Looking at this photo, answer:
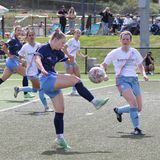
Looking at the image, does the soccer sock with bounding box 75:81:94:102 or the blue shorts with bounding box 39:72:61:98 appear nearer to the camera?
the blue shorts with bounding box 39:72:61:98

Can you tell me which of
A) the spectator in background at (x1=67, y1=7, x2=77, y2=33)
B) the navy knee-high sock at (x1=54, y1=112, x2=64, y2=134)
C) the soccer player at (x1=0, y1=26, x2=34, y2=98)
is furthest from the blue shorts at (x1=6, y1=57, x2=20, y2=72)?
the spectator in background at (x1=67, y1=7, x2=77, y2=33)

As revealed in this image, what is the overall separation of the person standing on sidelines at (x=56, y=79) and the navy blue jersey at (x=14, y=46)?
7.08m

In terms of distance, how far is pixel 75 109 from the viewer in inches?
604

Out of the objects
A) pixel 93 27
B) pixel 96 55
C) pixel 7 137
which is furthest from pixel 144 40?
pixel 7 137

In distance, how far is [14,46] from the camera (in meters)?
17.2

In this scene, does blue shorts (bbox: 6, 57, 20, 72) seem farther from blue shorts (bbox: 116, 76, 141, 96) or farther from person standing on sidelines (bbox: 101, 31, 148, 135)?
blue shorts (bbox: 116, 76, 141, 96)

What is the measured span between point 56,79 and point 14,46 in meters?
7.40

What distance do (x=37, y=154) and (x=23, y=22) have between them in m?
39.7

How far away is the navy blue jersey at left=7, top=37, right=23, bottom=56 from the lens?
1719 centimetres

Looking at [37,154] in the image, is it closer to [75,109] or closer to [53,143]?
[53,143]

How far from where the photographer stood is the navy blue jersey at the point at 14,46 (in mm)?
17188

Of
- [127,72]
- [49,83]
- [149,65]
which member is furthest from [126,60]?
[149,65]

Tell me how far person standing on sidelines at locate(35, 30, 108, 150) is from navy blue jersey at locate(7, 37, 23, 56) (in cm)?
708

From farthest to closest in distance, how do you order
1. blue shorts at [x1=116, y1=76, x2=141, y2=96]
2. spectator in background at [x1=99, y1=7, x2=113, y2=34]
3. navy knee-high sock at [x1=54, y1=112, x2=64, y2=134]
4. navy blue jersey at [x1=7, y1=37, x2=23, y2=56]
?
spectator in background at [x1=99, y1=7, x2=113, y2=34]
navy blue jersey at [x1=7, y1=37, x2=23, y2=56]
blue shorts at [x1=116, y1=76, x2=141, y2=96]
navy knee-high sock at [x1=54, y1=112, x2=64, y2=134]
